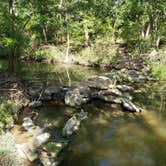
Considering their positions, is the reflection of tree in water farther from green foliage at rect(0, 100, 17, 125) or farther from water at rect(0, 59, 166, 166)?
green foliage at rect(0, 100, 17, 125)

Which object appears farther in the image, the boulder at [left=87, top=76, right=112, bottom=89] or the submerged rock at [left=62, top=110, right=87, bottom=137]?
the boulder at [left=87, top=76, right=112, bottom=89]

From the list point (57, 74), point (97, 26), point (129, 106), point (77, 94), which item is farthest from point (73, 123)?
point (97, 26)

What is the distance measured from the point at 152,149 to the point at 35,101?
234 inches

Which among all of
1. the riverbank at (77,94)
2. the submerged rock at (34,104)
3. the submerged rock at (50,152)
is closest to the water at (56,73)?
the riverbank at (77,94)

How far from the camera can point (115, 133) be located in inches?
390

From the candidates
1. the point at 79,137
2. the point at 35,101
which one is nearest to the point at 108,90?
the point at 35,101

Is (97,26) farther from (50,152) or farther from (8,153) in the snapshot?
(8,153)

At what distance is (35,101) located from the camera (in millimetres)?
12234

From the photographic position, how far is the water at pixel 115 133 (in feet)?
26.5

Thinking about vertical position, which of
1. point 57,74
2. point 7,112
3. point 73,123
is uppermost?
point 57,74

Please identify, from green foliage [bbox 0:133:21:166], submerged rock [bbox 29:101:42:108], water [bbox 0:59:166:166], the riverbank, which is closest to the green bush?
the riverbank

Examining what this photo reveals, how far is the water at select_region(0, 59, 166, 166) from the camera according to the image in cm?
808

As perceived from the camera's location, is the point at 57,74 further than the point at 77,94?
Yes

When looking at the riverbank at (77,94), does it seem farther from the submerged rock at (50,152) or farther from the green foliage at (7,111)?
the submerged rock at (50,152)
